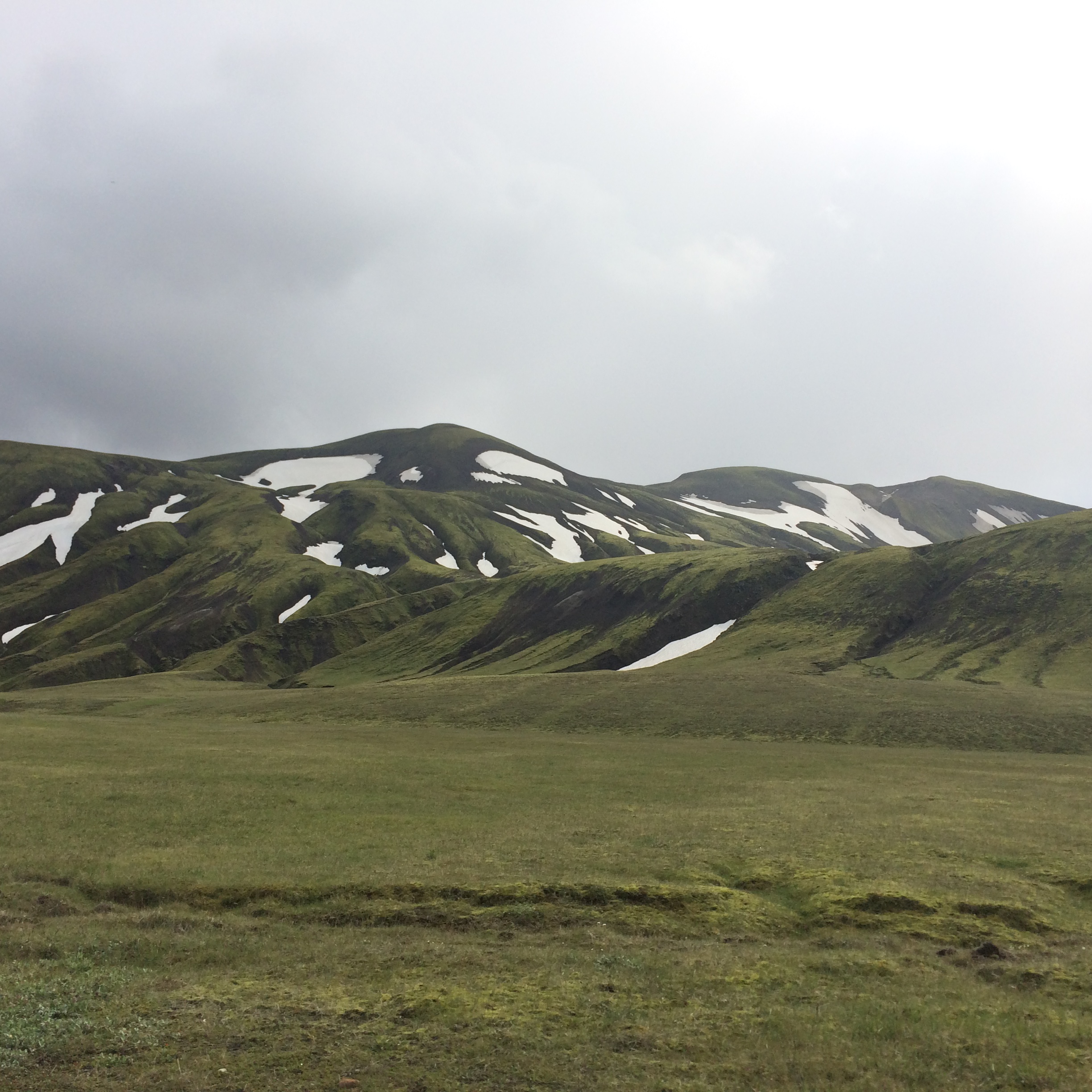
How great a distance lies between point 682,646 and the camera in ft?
407

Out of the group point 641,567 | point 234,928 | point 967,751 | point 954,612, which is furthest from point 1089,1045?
point 641,567

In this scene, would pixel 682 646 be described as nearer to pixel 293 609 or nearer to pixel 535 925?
pixel 293 609

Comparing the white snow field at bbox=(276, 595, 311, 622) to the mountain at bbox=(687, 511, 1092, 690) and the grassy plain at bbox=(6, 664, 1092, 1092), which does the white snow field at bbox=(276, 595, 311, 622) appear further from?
the grassy plain at bbox=(6, 664, 1092, 1092)

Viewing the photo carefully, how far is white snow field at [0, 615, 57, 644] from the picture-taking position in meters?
182

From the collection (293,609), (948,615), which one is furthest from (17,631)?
(948,615)

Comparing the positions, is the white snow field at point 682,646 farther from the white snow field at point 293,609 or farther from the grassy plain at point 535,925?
the white snow field at point 293,609

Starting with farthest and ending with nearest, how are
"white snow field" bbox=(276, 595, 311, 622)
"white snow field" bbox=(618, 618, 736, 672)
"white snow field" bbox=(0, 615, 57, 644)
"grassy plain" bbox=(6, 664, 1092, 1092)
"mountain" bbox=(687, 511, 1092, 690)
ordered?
1. "white snow field" bbox=(0, 615, 57, 644)
2. "white snow field" bbox=(276, 595, 311, 622)
3. "white snow field" bbox=(618, 618, 736, 672)
4. "mountain" bbox=(687, 511, 1092, 690)
5. "grassy plain" bbox=(6, 664, 1092, 1092)

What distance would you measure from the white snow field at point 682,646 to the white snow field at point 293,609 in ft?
294

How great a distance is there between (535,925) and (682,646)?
105m

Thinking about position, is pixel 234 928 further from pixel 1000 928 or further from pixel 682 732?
pixel 682 732

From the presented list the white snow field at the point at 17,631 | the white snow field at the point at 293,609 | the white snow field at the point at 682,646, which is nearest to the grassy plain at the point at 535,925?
the white snow field at the point at 682,646

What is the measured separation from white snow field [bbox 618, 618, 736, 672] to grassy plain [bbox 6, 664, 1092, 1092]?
6820cm

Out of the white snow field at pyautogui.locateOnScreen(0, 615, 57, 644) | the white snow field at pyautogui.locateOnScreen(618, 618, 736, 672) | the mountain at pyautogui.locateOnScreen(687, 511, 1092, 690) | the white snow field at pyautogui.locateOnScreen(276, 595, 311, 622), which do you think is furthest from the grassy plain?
the white snow field at pyautogui.locateOnScreen(0, 615, 57, 644)

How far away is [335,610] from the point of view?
179875mm
